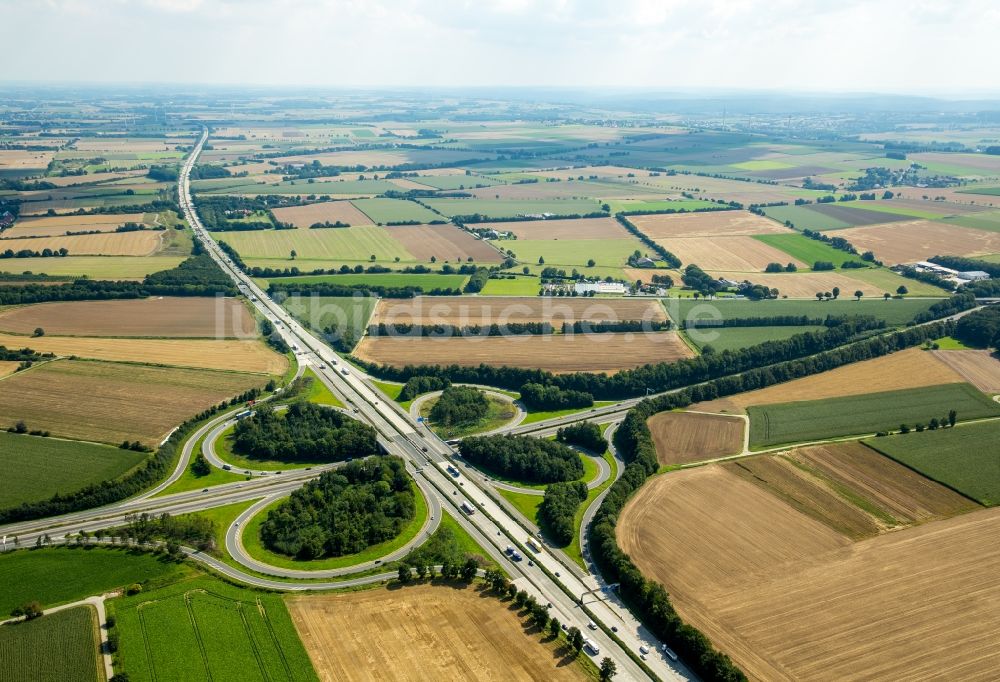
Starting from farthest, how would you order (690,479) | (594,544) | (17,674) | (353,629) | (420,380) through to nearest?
(420,380), (690,479), (594,544), (353,629), (17,674)

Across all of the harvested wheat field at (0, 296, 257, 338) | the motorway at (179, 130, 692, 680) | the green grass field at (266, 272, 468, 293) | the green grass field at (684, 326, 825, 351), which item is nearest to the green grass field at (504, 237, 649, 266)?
the green grass field at (266, 272, 468, 293)

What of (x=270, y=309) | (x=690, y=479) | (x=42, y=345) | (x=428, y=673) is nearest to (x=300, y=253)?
(x=270, y=309)

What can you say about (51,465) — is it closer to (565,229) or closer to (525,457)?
(525,457)

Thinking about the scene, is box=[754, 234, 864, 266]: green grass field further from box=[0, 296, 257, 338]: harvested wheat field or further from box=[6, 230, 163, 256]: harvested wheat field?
box=[6, 230, 163, 256]: harvested wheat field

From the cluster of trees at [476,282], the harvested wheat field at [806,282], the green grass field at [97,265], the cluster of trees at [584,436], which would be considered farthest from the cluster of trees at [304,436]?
the harvested wheat field at [806,282]

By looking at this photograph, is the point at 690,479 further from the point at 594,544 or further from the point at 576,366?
the point at 576,366
